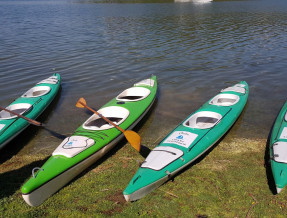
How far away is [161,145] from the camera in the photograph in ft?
29.3

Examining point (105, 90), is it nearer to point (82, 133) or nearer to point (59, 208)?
point (82, 133)

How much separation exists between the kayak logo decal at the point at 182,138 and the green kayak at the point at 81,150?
6.52ft

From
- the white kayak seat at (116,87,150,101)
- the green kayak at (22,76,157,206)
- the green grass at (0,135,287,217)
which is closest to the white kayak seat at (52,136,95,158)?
the green kayak at (22,76,157,206)

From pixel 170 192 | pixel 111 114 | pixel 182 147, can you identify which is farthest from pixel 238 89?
pixel 170 192

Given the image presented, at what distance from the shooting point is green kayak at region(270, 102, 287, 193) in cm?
737

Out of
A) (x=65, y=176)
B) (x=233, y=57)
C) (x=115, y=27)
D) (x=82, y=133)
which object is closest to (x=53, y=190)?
(x=65, y=176)

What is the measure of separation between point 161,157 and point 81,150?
2.54m

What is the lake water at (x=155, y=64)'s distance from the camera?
1275 cm

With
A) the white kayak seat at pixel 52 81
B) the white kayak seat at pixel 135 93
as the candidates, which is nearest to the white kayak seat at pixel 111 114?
the white kayak seat at pixel 135 93

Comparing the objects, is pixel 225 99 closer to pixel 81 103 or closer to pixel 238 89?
pixel 238 89

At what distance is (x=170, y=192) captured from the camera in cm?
758

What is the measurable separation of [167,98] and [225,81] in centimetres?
435

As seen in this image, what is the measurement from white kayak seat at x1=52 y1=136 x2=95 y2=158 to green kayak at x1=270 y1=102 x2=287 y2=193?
18.4ft

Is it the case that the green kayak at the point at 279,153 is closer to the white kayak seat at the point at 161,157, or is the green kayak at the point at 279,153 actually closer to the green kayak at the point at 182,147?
the green kayak at the point at 182,147
